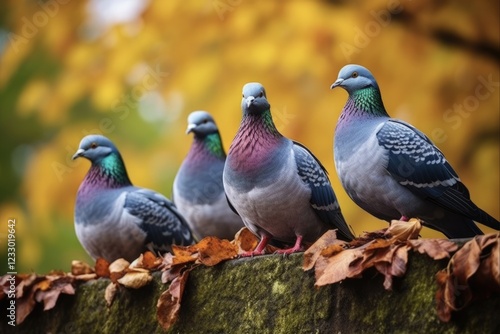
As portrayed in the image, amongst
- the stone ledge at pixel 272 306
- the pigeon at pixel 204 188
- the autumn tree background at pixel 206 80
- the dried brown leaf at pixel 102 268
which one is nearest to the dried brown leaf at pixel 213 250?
the stone ledge at pixel 272 306

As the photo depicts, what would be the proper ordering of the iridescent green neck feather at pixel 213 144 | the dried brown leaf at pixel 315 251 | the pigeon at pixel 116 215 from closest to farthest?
the dried brown leaf at pixel 315 251 → the pigeon at pixel 116 215 → the iridescent green neck feather at pixel 213 144

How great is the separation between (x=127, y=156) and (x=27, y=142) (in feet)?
2.84

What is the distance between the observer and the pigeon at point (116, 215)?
316cm

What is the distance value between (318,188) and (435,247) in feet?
2.23

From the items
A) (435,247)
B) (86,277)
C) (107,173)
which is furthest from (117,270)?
(435,247)

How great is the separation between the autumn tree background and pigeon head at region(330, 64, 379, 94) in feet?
6.47

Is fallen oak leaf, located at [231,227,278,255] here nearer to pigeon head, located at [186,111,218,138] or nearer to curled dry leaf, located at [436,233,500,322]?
pigeon head, located at [186,111,218,138]

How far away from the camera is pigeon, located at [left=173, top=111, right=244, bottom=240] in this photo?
338 centimetres

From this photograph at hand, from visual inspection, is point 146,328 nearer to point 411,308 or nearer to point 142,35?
point 411,308

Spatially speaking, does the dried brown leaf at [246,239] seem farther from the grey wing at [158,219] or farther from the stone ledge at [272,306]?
the grey wing at [158,219]

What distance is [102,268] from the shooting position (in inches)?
113

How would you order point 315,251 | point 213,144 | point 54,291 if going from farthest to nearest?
1. point 213,144
2. point 54,291
3. point 315,251

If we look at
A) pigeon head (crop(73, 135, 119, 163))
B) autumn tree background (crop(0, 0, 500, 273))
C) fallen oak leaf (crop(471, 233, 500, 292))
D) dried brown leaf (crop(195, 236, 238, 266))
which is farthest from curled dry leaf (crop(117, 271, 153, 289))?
autumn tree background (crop(0, 0, 500, 273))

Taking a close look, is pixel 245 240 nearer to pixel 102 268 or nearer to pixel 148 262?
pixel 148 262
